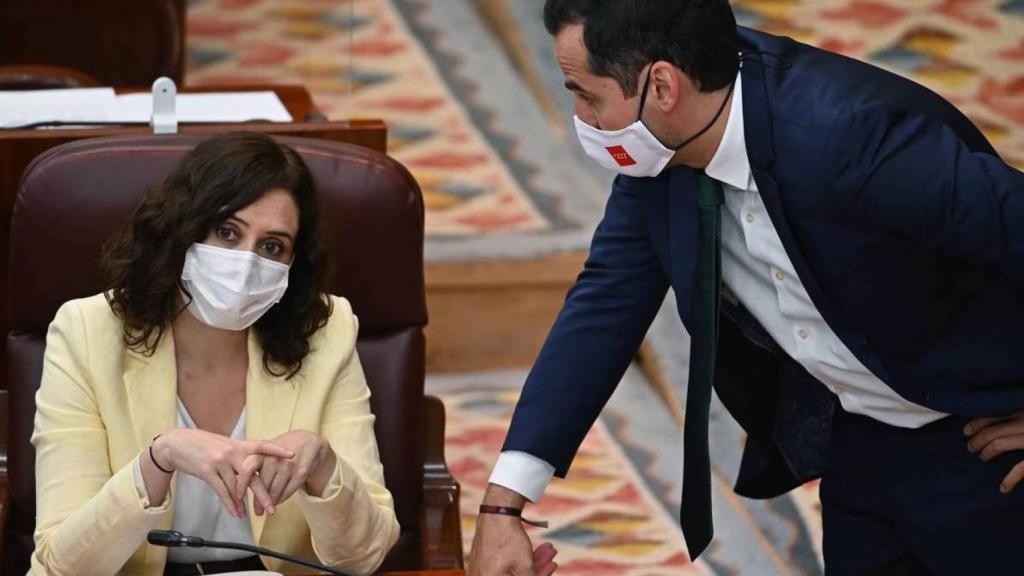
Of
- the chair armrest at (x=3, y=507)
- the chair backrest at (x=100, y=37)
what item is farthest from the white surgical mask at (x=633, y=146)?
the chair backrest at (x=100, y=37)

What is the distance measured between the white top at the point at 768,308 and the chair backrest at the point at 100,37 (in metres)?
2.57

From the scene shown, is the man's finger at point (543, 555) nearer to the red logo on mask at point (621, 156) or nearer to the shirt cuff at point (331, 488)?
the shirt cuff at point (331, 488)

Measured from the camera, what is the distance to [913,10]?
684 centimetres

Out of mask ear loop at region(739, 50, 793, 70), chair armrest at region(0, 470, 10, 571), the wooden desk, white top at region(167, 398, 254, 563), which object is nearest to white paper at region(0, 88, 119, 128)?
the wooden desk

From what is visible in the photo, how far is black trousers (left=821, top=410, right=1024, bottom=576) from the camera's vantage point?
2.18 meters

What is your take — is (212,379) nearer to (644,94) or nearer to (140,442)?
(140,442)

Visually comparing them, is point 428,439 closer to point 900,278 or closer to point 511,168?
point 900,278

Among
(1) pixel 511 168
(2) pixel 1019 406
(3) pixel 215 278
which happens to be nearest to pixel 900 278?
(2) pixel 1019 406

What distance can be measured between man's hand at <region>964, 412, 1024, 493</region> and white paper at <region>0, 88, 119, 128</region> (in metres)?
1.69

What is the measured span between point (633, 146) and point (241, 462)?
590 millimetres

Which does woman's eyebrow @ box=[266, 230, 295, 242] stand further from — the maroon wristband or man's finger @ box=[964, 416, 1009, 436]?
man's finger @ box=[964, 416, 1009, 436]

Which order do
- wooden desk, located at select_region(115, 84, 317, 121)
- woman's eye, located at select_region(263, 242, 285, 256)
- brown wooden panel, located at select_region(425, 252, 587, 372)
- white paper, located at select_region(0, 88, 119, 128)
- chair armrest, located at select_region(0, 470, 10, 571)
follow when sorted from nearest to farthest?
woman's eye, located at select_region(263, 242, 285, 256), chair armrest, located at select_region(0, 470, 10, 571), white paper, located at select_region(0, 88, 119, 128), wooden desk, located at select_region(115, 84, 317, 121), brown wooden panel, located at select_region(425, 252, 587, 372)

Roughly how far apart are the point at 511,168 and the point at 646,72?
346 cm

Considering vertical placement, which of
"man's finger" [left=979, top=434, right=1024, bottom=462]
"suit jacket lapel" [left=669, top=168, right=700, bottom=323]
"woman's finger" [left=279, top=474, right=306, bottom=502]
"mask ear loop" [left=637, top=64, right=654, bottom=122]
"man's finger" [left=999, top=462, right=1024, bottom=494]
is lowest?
"woman's finger" [left=279, top=474, right=306, bottom=502]
